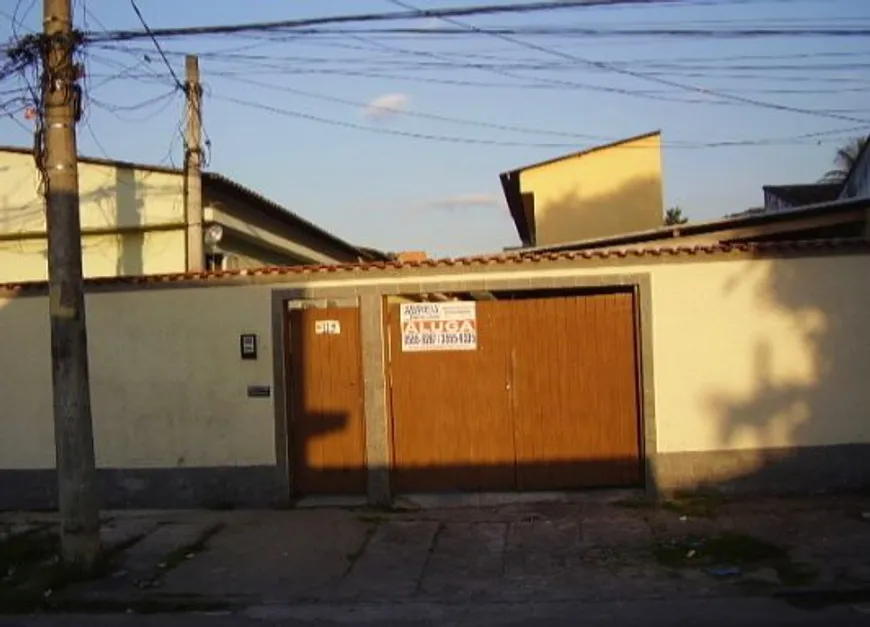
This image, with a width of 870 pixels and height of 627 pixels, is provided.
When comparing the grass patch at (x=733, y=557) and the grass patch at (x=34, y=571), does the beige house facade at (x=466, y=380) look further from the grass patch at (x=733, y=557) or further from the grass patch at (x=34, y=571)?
the grass patch at (x=733, y=557)

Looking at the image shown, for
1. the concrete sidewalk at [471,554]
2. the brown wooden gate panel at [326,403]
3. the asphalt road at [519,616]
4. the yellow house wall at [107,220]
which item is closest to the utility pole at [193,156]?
the yellow house wall at [107,220]

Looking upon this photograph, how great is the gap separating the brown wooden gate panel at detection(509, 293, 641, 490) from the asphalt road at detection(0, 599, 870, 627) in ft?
11.3

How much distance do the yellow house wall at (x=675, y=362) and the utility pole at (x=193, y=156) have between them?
11.8 feet

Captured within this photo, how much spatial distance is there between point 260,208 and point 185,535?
9.02 m

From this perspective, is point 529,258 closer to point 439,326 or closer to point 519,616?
point 439,326

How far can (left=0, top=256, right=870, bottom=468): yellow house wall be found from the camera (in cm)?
989

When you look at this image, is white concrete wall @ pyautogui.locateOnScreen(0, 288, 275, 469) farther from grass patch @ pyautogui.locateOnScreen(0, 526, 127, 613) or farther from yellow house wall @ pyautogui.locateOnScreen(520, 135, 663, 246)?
yellow house wall @ pyautogui.locateOnScreen(520, 135, 663, 246)

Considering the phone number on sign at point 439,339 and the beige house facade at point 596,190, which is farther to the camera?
the beige house facade at point 596,190

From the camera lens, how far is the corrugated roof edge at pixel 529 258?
32.4 ft

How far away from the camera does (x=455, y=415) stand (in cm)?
1042

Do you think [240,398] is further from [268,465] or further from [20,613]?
[20,613]

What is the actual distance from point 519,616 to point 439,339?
166 inches

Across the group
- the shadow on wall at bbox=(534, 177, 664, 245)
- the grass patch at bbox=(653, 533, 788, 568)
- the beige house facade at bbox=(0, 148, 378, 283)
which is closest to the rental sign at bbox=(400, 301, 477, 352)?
the grass patch at bbox=(653, 533, 788, 568)

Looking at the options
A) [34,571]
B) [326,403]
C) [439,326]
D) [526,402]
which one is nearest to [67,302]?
[34,571]
